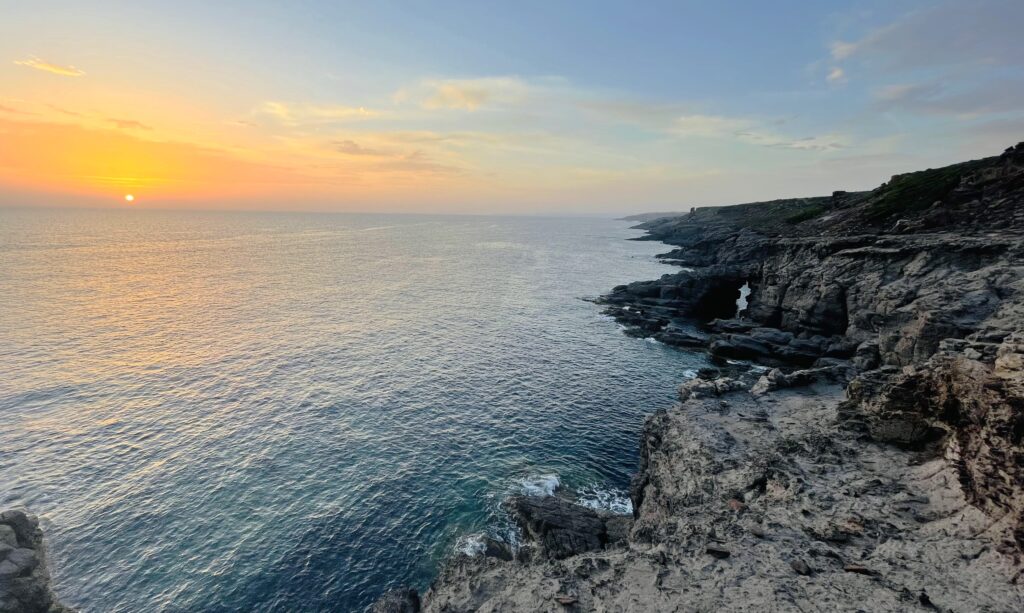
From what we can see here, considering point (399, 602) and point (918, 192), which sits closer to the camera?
point (399, 602)

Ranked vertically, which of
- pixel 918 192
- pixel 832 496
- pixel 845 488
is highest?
pixel 918 192

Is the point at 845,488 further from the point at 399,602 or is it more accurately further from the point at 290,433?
the point at 290,433

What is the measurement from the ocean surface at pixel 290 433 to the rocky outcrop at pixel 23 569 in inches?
49.6

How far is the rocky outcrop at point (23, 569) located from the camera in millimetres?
24516

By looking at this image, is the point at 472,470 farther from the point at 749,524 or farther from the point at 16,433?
the point at 16,433

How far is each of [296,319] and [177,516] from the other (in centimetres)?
5259

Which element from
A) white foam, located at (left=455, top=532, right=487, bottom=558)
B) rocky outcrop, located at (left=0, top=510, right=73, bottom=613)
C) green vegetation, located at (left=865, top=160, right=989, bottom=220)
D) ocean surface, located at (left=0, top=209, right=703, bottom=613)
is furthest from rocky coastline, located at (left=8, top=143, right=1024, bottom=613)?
green vegetation, located at (left=865, top=160, right=989, bottom=220)

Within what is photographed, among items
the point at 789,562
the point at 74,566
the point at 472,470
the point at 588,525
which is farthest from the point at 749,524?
the point at 74,566

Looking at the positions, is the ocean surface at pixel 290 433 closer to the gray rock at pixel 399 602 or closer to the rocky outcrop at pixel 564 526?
the gray rock at pixel 399 602

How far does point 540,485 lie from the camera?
37469 mm

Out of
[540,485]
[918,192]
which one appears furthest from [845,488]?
[918,192]

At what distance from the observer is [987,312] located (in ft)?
122

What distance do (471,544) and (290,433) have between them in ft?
77.2

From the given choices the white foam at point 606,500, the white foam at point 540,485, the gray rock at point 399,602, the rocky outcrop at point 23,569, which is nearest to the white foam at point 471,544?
the gray rock at point 399,602
